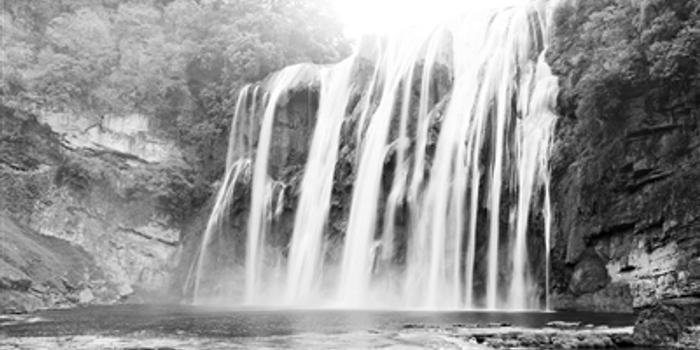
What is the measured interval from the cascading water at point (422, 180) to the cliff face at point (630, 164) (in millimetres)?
1046

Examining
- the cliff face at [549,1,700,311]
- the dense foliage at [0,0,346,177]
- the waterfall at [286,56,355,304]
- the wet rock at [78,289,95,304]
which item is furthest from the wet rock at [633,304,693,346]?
the dense foliage at [0,0,346,177]

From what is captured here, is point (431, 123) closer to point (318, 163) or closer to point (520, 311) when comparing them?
point (318, 163)

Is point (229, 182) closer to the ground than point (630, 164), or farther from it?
farther from it

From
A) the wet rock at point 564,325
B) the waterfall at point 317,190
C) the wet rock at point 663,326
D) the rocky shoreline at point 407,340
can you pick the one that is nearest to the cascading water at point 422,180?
the waterfall at point 317,190

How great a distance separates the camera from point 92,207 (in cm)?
3675

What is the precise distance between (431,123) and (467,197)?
4.60 m

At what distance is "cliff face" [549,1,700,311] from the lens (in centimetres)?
2173

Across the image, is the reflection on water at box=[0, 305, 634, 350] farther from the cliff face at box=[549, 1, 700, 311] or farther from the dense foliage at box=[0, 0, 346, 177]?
the dense foliage at box=[0, 0, 346, 177]

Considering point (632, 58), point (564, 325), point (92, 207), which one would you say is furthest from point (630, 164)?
point (92, 207)

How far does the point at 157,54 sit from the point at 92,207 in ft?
34.8

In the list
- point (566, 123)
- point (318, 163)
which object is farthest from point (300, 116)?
point (566, 123)

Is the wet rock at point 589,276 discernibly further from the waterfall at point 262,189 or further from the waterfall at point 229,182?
the waterfall at point 229,182

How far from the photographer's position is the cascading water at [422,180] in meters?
25.8

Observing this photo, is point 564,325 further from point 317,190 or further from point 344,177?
point 317,190
